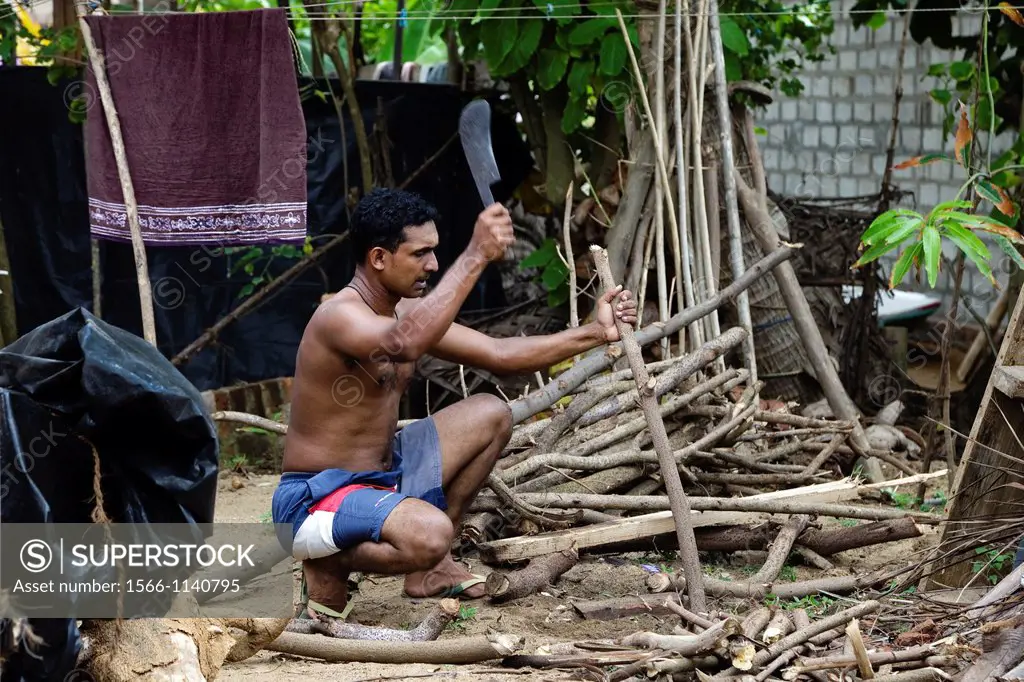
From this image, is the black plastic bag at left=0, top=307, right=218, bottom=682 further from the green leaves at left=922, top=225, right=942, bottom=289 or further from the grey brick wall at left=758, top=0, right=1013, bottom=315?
the grey brick wall at left=758, top=0, right=1013, bottom=315

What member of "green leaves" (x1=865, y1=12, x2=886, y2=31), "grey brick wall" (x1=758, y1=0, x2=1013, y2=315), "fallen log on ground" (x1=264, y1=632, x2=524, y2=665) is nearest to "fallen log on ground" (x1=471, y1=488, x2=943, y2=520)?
"fallen log on ground" (x1=264, y1=632, x2=524, y2=665)

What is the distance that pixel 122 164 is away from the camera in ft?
16.5

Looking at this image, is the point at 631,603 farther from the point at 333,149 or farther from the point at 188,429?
the point at 333,149

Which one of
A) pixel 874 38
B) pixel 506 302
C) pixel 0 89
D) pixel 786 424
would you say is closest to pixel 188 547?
pixel 786 424

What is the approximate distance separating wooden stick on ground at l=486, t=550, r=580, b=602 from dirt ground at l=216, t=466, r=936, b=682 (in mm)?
47

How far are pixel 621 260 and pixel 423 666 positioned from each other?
11.3 ft

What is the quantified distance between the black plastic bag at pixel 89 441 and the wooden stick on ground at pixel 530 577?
1535 millimetres

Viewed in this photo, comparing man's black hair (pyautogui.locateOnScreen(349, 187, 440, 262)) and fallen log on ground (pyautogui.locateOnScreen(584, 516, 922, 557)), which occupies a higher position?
man's black hair (pyautogui.locateOnScreen(349, 187, 440, 262))

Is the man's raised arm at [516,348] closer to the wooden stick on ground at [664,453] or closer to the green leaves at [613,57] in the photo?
the wooden stick on ground at [664,453]

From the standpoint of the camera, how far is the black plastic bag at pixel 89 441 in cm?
243

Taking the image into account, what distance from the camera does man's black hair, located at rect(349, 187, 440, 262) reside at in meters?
3.66

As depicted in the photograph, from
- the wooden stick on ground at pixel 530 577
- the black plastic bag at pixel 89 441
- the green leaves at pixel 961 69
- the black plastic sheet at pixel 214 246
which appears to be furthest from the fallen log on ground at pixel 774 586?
the black plastic sheet at pixel 214 246

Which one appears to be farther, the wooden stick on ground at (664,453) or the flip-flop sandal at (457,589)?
the flip-flop sandal at (457,589)

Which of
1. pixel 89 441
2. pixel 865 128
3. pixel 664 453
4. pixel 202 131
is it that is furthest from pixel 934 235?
pixel 865 128
